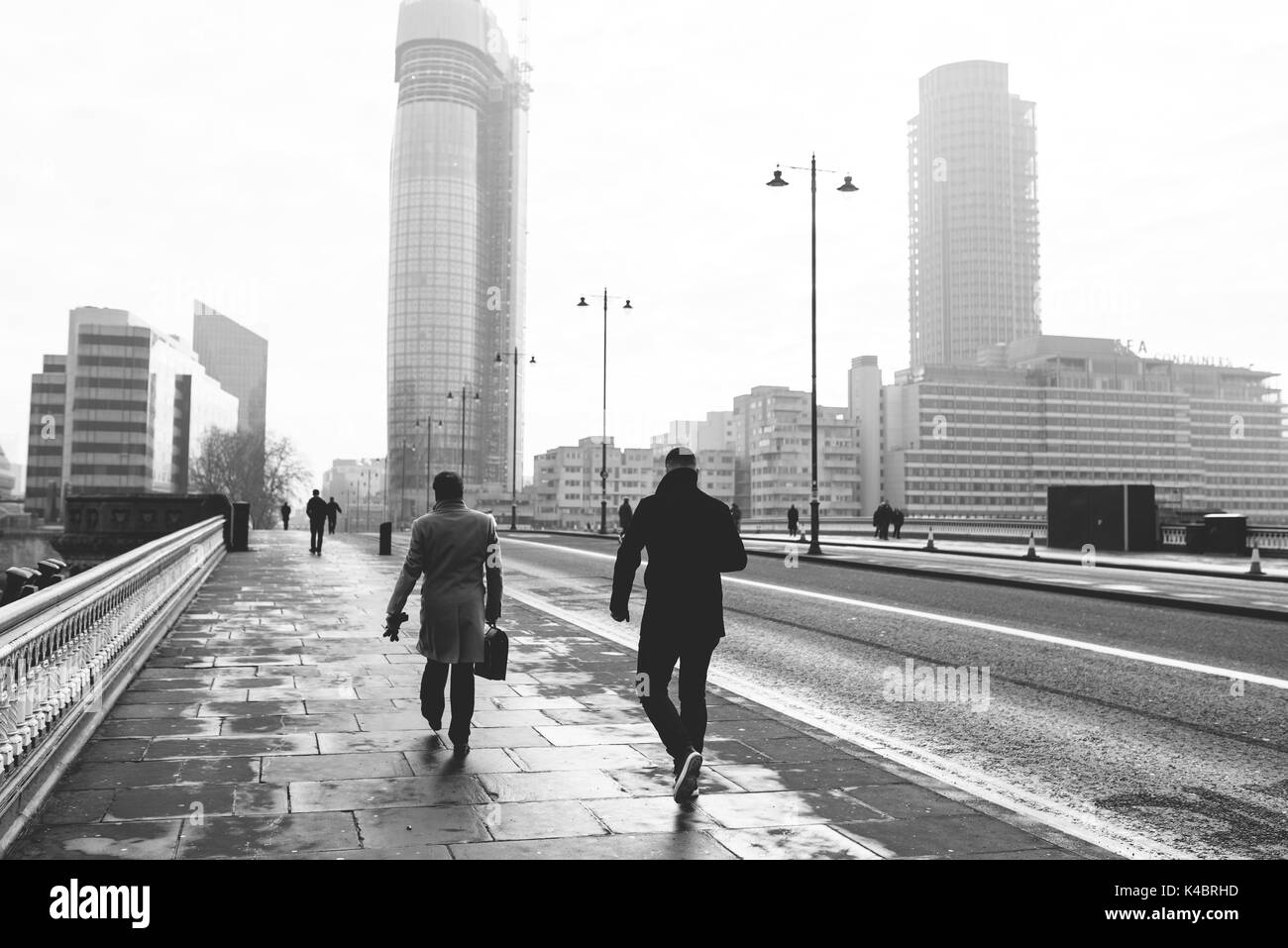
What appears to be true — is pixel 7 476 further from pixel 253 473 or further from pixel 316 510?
pixel 316 510

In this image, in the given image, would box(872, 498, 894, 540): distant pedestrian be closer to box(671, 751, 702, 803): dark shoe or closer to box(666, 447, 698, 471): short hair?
box(666, 447, 698, 471): short hair

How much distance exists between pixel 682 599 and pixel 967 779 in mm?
2015

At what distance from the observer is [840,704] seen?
26.3 ft

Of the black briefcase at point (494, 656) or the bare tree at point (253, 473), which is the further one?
the bare tree at point (253, 473)

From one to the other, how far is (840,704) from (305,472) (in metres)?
108

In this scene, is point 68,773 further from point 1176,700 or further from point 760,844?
point 1176,700

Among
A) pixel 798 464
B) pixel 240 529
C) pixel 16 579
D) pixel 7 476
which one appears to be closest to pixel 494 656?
pixel 16 579

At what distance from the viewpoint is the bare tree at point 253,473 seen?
105938mm

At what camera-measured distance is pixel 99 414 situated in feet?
429

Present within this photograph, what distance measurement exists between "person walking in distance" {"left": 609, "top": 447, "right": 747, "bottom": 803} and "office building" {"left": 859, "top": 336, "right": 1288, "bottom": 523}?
6439 inches

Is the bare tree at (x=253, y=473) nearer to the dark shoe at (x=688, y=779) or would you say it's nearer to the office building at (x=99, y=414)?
the office building at (x=99, y=414)

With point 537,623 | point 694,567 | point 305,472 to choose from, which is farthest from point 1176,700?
point 305,472

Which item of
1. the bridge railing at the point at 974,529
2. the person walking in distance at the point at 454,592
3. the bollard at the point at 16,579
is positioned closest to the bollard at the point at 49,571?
the bollard at the point at 16,579
